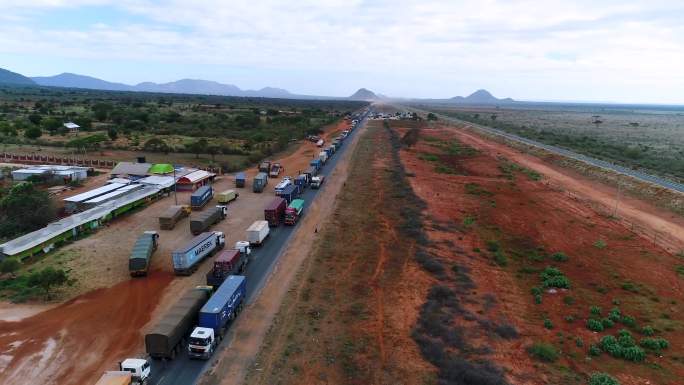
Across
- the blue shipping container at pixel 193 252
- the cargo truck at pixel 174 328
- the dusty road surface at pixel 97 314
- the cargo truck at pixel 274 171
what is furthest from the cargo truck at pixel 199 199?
the cargo truck at pixel 174 328

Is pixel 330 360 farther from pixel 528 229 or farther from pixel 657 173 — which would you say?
pixel 657 173

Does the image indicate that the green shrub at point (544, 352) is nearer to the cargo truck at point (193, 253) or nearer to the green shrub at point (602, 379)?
the green shrub at point (602, 379)

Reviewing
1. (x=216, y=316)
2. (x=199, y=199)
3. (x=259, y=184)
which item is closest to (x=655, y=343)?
(x=216, y=316)

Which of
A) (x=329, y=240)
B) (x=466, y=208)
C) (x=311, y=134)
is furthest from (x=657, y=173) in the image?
(x=311, y=134)

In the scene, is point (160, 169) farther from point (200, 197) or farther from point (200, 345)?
point (200, 345)

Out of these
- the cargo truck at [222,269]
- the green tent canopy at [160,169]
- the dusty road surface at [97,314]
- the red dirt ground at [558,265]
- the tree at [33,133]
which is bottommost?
the dusty road surface at [97,314]

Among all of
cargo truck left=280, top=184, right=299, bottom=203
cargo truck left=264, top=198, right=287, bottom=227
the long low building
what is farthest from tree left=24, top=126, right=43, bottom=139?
cargo truck left=264, top=198, right=287, bottom=227
